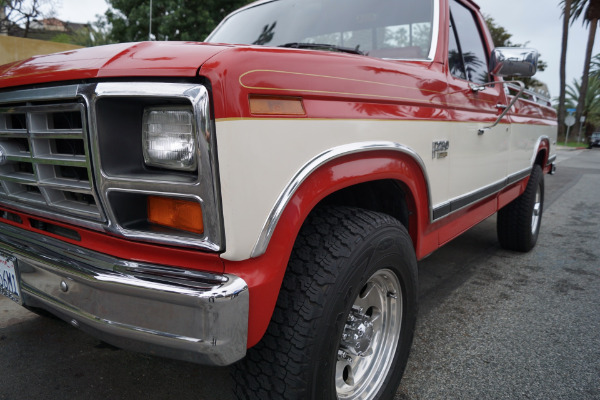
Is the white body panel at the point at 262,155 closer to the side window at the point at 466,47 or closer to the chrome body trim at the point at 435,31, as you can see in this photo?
the chrome body trim at the point at 435,31

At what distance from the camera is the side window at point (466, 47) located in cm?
264

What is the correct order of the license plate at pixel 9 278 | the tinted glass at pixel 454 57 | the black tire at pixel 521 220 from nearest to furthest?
the license plate at pixel 9 278
the tinted glass at pixel 454 57
the black tire at pixel 521 220

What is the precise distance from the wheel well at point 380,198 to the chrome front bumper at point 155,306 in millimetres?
848

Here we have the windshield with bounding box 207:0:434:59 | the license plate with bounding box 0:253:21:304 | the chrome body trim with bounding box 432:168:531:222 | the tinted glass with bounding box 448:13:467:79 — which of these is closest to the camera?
the license plate with bounding box 0:253:21:304

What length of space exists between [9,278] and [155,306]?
31.3 inches

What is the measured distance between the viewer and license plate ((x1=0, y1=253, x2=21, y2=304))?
1575 millimetres

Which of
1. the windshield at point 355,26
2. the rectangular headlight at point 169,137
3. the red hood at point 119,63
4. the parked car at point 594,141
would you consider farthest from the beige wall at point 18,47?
the parked car at point 594,141

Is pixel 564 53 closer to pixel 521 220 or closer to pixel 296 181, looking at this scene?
pixel 521 220

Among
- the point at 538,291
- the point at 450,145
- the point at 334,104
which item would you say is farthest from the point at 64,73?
the point at 538,291

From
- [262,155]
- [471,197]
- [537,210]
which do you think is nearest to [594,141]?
[537,210]

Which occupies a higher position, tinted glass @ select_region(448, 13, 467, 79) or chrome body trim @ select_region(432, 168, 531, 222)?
tinted glass @ select_region(448, 13, 467, 79)

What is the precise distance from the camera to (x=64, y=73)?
1342mm

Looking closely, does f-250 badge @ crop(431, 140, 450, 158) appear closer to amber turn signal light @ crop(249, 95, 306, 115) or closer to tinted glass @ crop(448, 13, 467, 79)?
tinted glass @ crop(448, 13, 467, 79)

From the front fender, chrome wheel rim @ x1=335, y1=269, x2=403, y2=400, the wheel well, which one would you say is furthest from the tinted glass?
chrome wheel rim @ x1=335, y1=269, x2=403, y2=400
